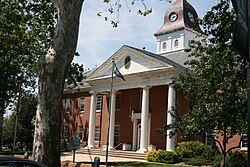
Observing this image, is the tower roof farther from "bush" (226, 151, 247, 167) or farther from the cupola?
"bush" (226, 151, 247, 167)

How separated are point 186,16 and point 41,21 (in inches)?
1580

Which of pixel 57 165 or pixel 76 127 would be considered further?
pixel 76 127

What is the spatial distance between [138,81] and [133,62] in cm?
201

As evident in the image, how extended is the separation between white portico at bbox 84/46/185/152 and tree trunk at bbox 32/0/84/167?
18710mm

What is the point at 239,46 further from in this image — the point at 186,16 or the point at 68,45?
the point at 186,16

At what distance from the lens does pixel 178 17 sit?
188ft

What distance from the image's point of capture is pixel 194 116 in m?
16.1

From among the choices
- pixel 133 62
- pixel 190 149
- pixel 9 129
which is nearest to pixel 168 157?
pixel 190 149

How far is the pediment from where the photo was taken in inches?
1296

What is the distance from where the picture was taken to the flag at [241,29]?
251 inches

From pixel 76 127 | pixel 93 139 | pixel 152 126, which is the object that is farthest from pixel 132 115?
pixel 76 127

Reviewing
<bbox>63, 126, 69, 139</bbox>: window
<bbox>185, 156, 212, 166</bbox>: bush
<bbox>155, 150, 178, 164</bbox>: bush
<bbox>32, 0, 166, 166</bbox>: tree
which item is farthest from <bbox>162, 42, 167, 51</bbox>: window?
<bbox>32, 0, 166, 166</bbox>: tree

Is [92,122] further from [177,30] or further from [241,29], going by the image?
[241,29]

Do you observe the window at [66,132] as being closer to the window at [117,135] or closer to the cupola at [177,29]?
the window at [117,135]
